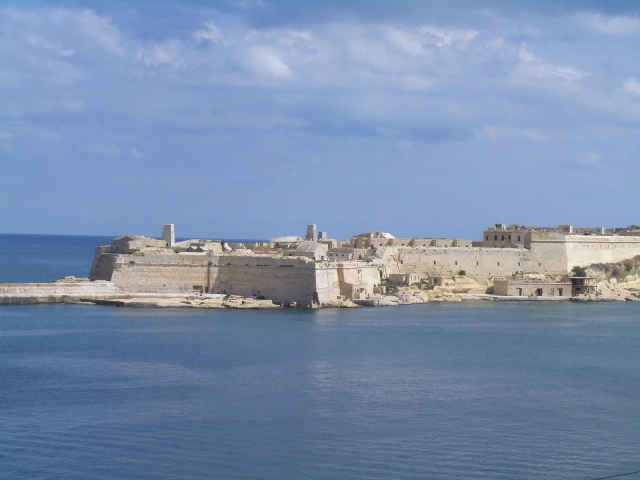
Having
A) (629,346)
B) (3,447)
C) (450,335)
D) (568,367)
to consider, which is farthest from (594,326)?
(3,447)

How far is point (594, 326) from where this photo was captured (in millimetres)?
26938

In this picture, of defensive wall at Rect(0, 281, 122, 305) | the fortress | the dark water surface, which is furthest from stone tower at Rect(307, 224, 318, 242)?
the dark water surface

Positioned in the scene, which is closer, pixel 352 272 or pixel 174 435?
pixel 174 435

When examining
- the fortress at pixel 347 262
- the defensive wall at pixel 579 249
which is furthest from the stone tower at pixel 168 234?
the defensive wall at pixel 579 249

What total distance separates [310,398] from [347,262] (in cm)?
1564

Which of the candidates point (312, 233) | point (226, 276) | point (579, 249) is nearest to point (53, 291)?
point (226, 276)

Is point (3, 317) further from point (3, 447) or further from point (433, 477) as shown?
point (433, 477)

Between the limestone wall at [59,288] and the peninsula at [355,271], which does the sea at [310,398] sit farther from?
the peninsula at [355,271]

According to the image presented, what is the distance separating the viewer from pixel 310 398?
15852 mm

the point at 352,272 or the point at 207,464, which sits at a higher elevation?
the point at 352,272

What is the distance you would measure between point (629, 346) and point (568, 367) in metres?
3.94

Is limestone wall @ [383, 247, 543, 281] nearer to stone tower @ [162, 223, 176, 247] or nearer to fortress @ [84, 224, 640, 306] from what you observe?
fortress @ [84, 224, 640, 306]

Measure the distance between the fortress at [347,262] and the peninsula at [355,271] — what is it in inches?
1.5

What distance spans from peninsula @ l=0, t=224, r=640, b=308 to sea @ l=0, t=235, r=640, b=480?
9.97ft
